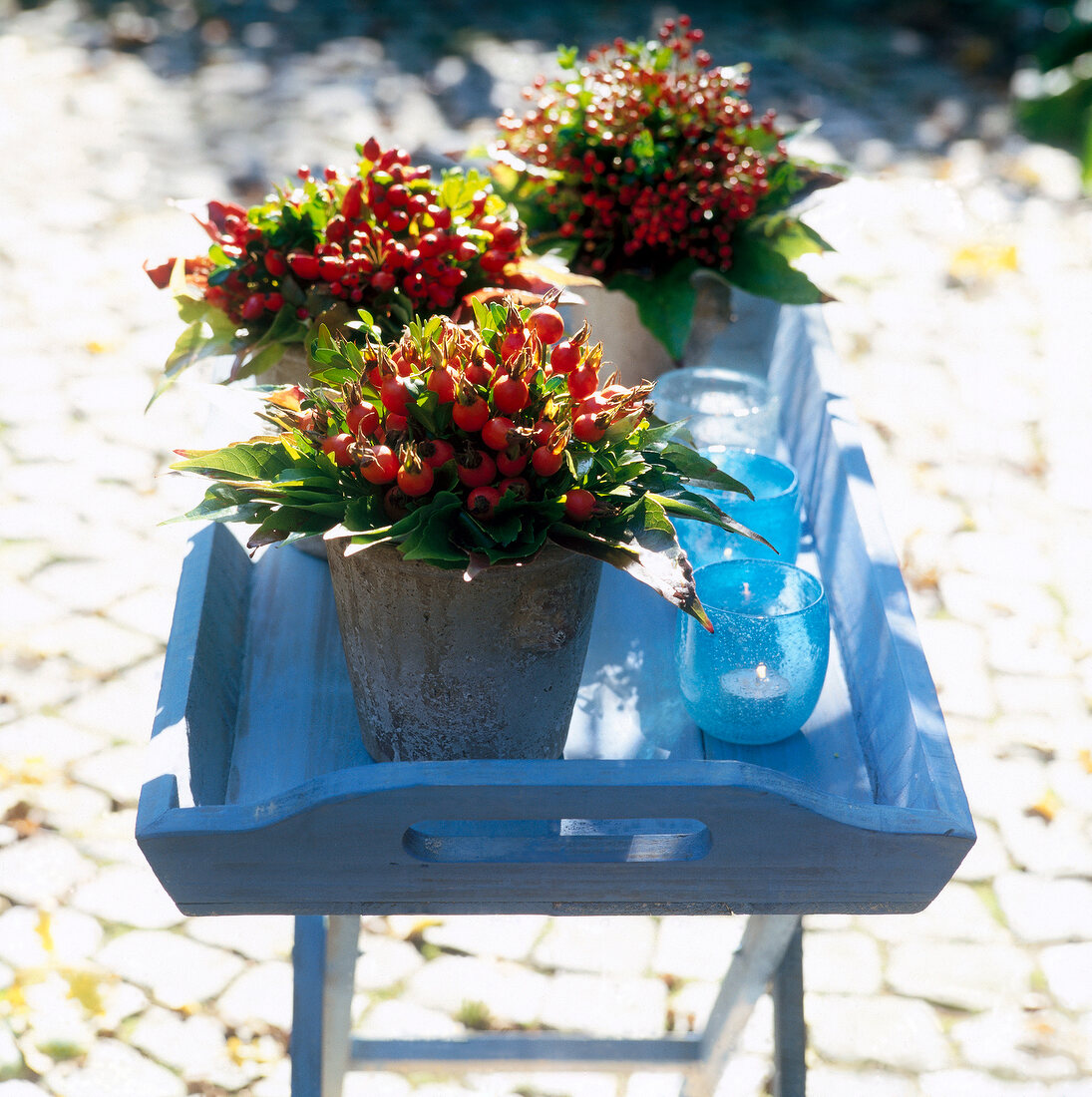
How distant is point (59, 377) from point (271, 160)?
1412 mm

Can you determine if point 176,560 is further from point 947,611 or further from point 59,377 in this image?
point 947,611

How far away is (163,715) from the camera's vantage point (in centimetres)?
109

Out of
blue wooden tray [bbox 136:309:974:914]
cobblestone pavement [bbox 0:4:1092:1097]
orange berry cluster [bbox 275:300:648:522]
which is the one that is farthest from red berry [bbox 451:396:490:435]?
cobblestone pavement [bbox 0:4:1092:1097]

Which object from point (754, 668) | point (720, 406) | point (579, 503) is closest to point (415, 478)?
point (579, 503)

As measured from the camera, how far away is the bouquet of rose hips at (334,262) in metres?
1.28

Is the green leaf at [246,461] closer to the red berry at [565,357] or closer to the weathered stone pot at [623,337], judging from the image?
the red berry at [565,357]

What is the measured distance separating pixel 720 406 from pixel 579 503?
608 millimetres

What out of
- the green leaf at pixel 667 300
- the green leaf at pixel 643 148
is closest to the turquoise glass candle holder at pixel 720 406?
the green leaf at pixel 667 300

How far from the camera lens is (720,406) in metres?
1.54

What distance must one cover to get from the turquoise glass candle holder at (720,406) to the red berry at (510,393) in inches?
21.7

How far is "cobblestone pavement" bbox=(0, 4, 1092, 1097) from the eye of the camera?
191 cm

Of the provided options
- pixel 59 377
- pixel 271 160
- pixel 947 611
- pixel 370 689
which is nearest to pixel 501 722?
pixel 370 689

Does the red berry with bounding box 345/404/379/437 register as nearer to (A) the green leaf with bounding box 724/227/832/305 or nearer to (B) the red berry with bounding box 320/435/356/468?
(B) the red berry with bounding box 320/435/356/468

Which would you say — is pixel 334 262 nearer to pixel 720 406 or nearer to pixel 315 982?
pixel 720 406
